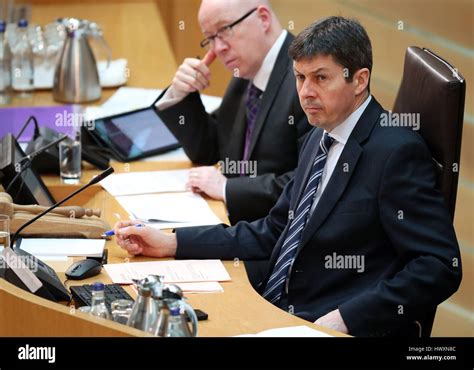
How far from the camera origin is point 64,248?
2932 millimetres

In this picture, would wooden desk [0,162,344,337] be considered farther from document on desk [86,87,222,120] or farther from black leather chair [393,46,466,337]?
document on desk [86,87,222,120]

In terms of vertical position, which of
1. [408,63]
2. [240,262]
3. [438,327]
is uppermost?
[408,63]

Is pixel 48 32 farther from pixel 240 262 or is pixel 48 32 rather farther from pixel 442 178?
pixel 442 178

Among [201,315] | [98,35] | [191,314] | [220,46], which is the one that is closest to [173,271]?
[201,315]

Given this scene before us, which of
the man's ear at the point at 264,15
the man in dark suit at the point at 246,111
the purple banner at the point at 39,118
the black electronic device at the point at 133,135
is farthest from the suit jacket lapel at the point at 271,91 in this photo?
the purple banner at the point at 39,118

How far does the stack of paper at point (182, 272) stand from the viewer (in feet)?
Result: 8.84

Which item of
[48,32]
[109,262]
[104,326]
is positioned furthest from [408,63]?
[48,32]

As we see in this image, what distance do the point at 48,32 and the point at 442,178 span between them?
2.47 metres

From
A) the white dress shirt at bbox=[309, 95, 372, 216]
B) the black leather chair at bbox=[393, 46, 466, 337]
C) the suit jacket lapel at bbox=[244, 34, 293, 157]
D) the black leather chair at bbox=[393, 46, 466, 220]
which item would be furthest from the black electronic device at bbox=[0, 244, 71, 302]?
the suit jacket lapel at bbox=[244, 34, 293, 157]

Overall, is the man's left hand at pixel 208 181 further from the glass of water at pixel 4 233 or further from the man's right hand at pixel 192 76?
the glass of water at pixel 4 233

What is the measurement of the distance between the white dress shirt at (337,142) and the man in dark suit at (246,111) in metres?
0.62

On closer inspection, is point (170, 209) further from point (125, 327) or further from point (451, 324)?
point (451, 324)

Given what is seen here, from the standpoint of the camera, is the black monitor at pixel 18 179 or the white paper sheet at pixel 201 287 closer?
the white paper sheet at pixel 201 287

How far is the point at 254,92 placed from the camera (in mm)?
3654
